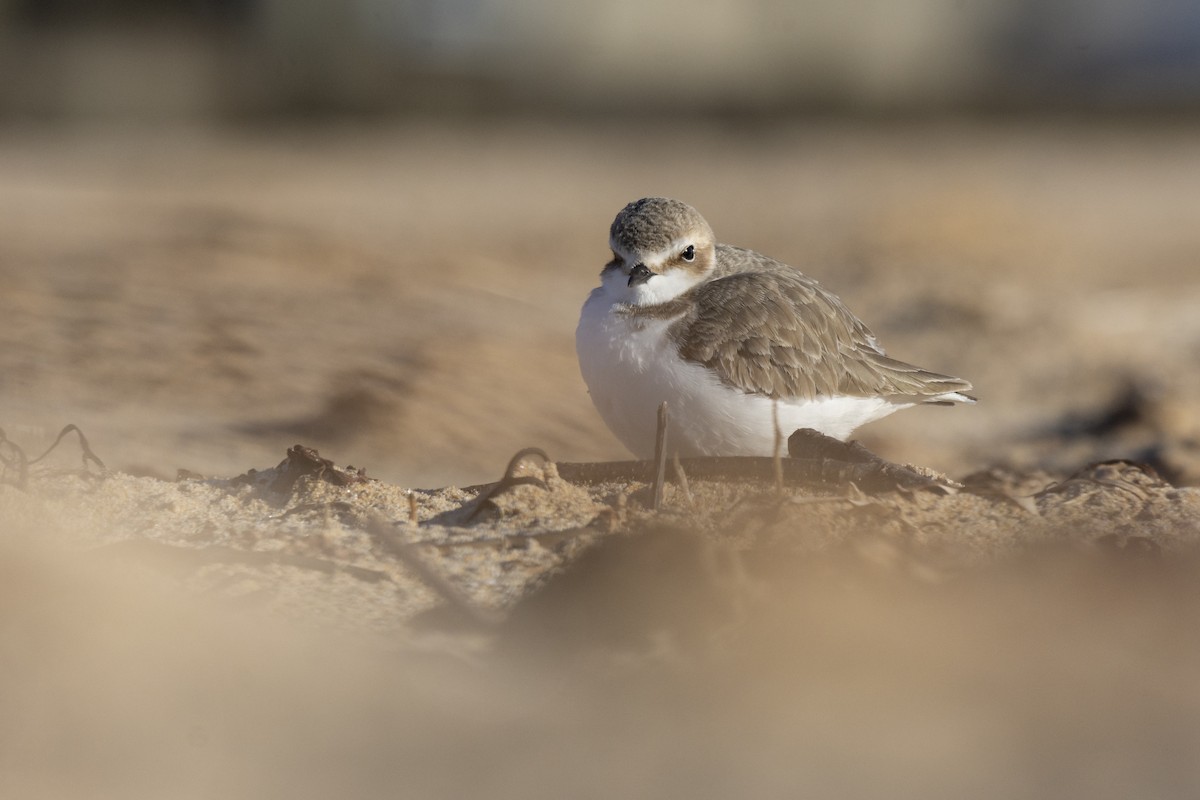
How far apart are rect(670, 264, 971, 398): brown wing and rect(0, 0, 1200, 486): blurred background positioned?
1304 mm

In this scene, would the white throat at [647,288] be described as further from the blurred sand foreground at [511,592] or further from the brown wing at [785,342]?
the blurred sand foreground at [511,592]

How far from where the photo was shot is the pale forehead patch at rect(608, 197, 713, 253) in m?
3.76

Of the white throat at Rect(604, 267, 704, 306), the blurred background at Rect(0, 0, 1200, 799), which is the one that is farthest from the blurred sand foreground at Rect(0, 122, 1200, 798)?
the white throat at Rect(604, 267, 704, 306)

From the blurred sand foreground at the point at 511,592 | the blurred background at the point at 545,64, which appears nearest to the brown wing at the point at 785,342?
the blurred sand foreground at the point at 511,592

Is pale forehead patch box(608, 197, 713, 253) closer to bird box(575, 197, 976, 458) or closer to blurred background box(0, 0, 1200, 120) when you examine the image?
bird box(575, 197, 976, 458)

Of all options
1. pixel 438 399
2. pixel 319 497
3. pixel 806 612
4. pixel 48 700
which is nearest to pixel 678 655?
pixel 806 612

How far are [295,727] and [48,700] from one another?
1.28ft

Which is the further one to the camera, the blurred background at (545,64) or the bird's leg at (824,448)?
the blurred background at (545,64)

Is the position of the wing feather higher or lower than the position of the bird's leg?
higher

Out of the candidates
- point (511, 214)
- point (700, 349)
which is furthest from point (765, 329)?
point (511, 214)

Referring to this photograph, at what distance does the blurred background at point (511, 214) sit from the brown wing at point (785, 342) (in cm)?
130

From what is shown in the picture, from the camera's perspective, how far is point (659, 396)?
3623mm

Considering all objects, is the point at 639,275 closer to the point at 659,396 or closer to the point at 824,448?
the point at 659,396

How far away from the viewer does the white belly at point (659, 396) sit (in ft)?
11.9
